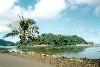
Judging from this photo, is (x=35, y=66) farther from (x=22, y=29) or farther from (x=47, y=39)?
(x=47, y=39)

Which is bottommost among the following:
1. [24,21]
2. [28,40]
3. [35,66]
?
[35,66]

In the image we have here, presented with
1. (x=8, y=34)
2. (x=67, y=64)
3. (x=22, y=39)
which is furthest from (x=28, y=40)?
(x=67, y=64)

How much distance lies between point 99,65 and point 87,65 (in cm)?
111

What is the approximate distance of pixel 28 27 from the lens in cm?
5962

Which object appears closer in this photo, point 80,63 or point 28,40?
point 80,63

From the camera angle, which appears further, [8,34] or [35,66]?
[8,34]

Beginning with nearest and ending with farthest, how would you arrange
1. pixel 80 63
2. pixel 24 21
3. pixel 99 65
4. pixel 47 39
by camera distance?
pixel 99 65 → pixel 80 63 → pixel 24 21 → pixel 47 39

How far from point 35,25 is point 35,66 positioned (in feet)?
134

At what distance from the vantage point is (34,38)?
6056 centimetres

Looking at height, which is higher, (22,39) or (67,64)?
(22,39)

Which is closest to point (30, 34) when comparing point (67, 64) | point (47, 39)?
point (67, 64)

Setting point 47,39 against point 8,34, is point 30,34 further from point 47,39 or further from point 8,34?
point 47,39

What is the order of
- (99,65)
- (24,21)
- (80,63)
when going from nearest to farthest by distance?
1. (99,65)
2. (80,63)
3. (24,21)

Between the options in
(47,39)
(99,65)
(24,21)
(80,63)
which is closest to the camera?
(99,65)
